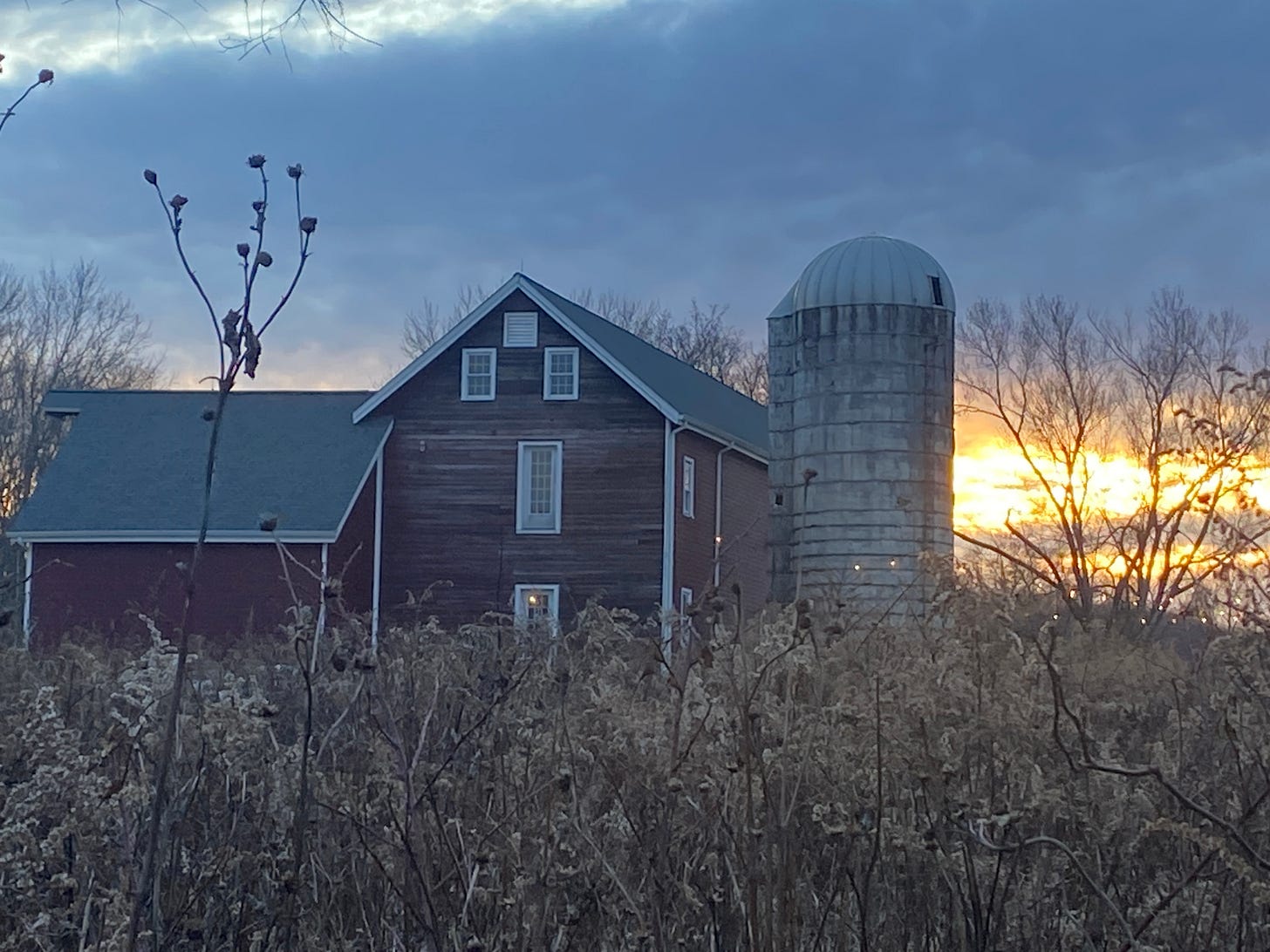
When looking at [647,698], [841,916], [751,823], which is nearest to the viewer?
[751,823]

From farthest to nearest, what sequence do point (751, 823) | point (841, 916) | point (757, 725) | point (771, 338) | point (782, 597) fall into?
1. point (771, 338)
2. point (782, 597)
3. point (757, 725)
4. point (841, 916)
5. point (751, 823)

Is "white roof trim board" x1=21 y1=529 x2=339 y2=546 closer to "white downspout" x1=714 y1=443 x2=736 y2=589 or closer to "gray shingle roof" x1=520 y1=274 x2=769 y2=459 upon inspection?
"gray shingle roof" x1=520 y1=274 x2=769 y2=459

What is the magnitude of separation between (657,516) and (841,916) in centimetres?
2247

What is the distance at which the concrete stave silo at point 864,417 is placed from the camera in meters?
22.9

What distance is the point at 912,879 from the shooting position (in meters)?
4.07

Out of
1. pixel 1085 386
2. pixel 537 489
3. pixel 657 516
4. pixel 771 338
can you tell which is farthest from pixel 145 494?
pixel 1085 386

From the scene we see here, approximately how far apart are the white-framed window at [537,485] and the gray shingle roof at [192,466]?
2624 millimetres

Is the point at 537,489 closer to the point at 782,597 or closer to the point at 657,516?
the point at 657,516

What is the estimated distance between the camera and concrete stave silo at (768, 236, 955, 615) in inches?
900

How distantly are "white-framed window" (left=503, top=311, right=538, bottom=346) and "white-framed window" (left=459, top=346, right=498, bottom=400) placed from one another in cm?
39

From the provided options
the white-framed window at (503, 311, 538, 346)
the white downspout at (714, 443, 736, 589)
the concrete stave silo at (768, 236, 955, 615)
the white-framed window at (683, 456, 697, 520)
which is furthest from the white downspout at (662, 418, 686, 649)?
the white-framed window at (503, 311, 538, 346)

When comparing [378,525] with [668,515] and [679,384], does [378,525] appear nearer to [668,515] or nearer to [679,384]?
[668,515]

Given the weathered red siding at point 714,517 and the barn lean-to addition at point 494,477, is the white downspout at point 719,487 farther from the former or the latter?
the barn lean-to addition at point 494,477

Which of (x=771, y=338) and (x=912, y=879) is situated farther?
(x=771, y=338)
